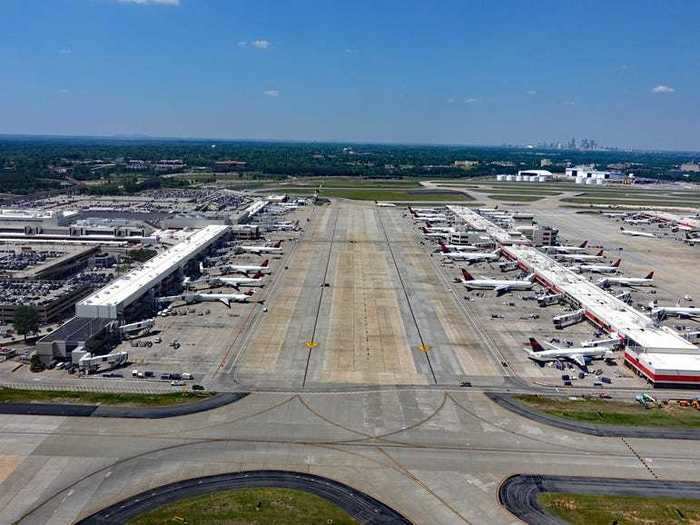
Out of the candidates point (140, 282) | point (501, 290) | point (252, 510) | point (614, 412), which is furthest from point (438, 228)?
point (252, 510)

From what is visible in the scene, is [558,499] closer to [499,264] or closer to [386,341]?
[386,341]

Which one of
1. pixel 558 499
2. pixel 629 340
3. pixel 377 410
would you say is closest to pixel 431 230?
pixel 629 340

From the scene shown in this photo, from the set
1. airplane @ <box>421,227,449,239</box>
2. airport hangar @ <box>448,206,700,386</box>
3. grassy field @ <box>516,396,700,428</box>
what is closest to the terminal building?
grassy field @ <box>516,396,700,428</box>

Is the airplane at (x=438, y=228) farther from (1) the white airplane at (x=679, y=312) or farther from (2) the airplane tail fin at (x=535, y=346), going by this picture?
(2) the airplane tail fin at (x=535, y=346)

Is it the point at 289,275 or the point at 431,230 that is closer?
the point at 289,275

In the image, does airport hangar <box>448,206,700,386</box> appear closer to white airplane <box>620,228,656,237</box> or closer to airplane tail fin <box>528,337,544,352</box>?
airplane tail fin <box>528,337,544,352</box>

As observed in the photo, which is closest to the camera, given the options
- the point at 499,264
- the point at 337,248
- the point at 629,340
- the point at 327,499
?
the point at 327,499

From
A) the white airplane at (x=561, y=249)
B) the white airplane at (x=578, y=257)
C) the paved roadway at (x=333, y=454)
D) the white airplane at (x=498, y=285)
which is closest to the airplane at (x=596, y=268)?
the white airplane at (x=578, y=257)

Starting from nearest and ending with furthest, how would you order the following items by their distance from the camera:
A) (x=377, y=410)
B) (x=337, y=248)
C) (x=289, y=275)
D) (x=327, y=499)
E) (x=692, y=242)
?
(x=327, y=499) < (x=377, y=410) < (x=289, y=275) < (x=337, y=248) < (x=692, y=242)
